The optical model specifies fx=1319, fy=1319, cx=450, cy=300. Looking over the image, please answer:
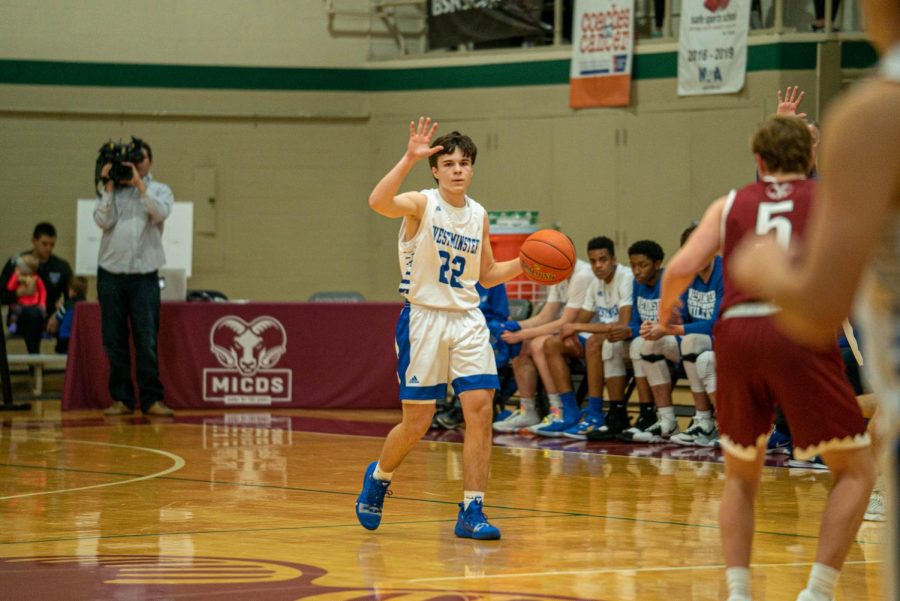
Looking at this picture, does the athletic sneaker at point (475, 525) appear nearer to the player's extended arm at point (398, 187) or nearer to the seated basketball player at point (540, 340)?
the player's extended arm at point (398, 187)

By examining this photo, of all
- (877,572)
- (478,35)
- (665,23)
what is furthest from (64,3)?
(877,572)

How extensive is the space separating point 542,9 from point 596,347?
23.5 ft

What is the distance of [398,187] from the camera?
5824 mm

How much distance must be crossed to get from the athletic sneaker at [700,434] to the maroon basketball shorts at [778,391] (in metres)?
5.74

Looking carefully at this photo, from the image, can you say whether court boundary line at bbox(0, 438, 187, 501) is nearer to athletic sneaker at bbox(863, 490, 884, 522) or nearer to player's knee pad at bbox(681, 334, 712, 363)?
player's knee pad at bbox(681, 334, 712, 363)

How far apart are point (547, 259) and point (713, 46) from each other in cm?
916

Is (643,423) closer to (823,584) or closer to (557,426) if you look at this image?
(557,426)

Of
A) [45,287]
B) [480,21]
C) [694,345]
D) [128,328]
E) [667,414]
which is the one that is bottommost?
[667,414]

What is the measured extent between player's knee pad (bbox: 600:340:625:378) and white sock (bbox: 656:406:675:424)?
0.50 m

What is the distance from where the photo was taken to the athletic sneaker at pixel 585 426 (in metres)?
10.5

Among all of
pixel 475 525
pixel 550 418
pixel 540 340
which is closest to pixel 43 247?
pixel 540 340

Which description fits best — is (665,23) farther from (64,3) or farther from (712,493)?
(712,493)

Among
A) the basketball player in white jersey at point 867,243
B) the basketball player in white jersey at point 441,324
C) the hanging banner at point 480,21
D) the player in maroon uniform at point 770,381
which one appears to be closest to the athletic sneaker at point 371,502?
the basketball player in white jersey at point 441,324

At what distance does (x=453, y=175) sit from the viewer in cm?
613
